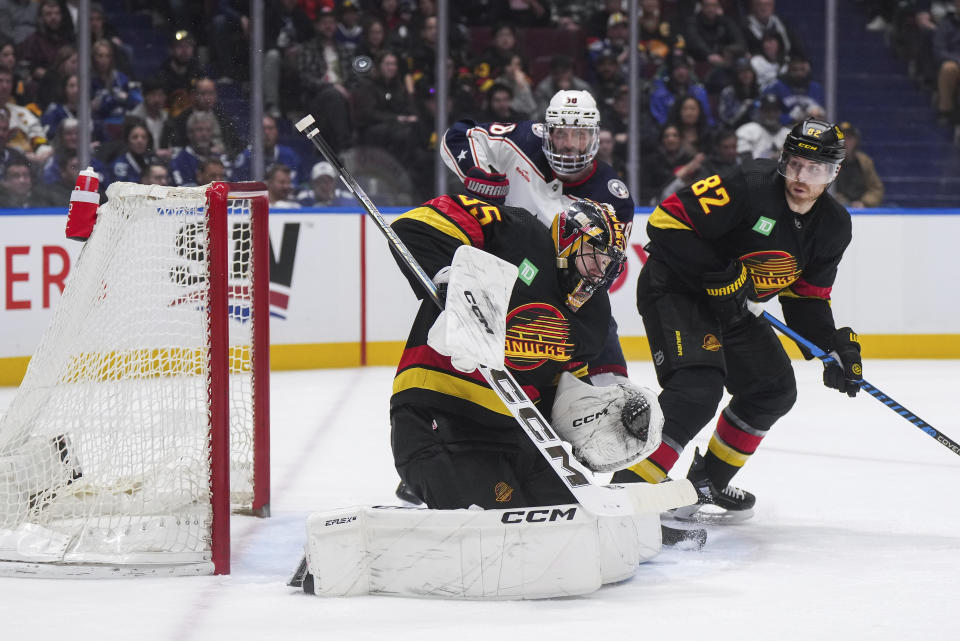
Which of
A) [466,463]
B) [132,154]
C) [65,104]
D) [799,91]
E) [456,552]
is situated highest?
[799,91]

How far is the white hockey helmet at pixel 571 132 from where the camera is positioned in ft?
11.4

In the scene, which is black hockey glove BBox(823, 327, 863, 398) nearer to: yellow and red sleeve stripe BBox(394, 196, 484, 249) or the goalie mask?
the goalie mask

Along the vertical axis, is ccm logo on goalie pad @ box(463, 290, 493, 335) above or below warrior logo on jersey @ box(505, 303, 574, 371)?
above

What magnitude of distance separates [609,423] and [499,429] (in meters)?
0.25

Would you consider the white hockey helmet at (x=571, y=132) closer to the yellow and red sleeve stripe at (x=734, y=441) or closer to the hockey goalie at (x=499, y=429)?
the hockey goalie at (x=499, y=429)

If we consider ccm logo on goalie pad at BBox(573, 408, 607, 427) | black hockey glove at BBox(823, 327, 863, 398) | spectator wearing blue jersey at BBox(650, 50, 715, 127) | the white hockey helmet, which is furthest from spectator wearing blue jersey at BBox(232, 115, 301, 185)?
ccm logo on goalie pad at BBox(573, 408, 607, 427)

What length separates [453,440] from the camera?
9.38 ft

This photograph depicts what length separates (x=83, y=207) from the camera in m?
2.97

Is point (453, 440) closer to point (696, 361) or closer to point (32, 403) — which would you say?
point (696, 361)

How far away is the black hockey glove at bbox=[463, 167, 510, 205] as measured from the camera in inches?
140

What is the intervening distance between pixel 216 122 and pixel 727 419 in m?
2.77

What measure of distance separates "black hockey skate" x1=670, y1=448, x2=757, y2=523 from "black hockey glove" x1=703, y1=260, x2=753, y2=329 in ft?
1.58

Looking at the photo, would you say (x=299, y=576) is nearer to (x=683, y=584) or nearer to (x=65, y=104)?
(x=683, y=584)

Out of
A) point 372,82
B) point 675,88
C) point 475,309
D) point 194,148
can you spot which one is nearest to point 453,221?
point 475,309
